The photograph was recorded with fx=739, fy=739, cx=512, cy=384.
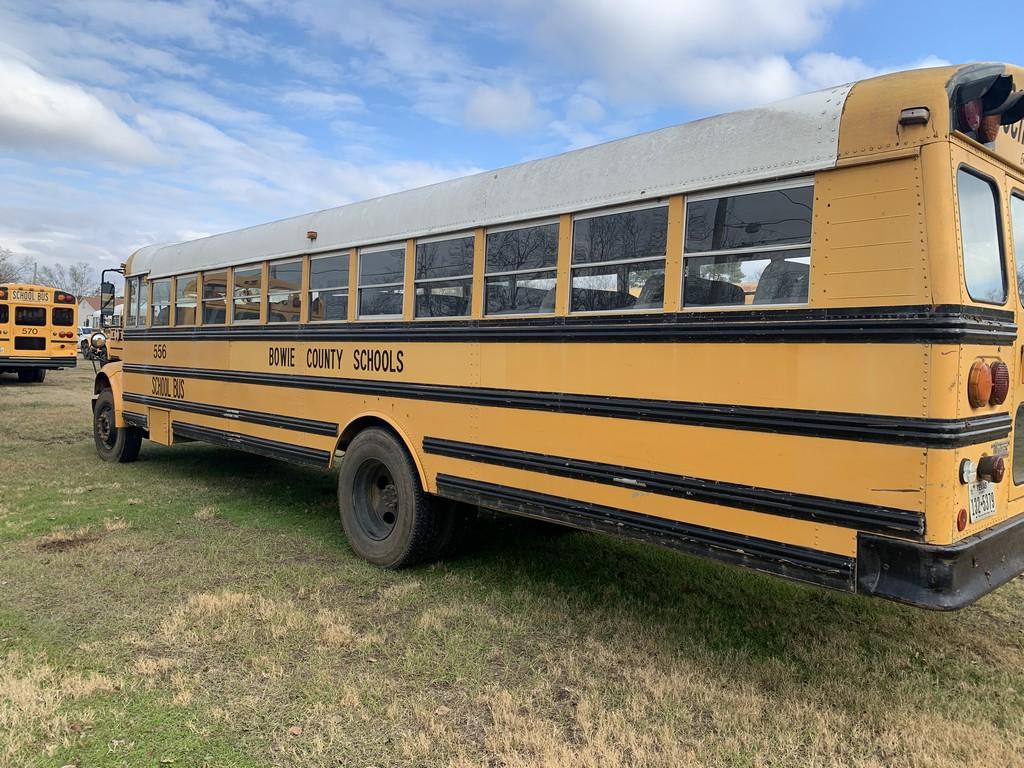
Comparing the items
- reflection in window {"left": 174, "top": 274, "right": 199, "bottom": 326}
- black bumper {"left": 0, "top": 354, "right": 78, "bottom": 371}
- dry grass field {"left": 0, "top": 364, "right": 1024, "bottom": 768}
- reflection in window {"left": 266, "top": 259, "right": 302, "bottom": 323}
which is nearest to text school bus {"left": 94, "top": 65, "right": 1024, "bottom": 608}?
dry grass field {"left": 0, "top": 364, "right": 1024, "bottom": 768}

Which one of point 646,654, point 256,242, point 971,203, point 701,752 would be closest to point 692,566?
point 646,654

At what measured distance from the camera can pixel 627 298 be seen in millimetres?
3469

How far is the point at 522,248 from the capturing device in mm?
3975

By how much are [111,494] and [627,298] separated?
17.6ft

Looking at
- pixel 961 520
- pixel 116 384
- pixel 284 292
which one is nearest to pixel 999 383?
pixel 961 520

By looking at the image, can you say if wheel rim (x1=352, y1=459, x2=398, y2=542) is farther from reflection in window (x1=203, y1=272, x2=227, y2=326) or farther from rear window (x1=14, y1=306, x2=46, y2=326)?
rear window (x1=14, y1=306, x2=46, y2=326)

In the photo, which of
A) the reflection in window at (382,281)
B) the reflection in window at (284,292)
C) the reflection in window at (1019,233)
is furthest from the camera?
the reflection in window at (284,292)

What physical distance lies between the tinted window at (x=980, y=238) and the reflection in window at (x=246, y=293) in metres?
4.91

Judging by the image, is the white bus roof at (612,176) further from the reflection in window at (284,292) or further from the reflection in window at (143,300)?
the reflection in window at (143,300)

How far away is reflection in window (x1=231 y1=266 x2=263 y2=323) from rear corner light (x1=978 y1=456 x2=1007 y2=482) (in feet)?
16.6

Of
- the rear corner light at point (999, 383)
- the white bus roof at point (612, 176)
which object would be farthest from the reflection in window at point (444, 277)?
the rear corner light at point (999, 383)

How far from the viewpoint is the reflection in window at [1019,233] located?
3156 mm

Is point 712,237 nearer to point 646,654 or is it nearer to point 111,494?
point 646,654

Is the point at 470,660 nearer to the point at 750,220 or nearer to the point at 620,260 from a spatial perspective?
the point at 620,260
